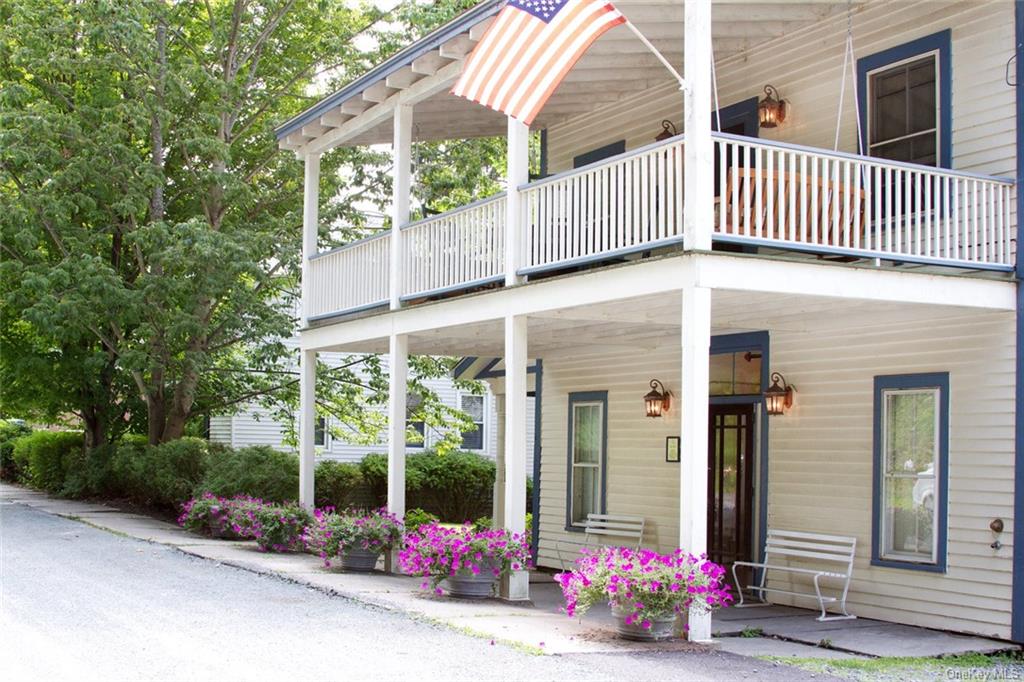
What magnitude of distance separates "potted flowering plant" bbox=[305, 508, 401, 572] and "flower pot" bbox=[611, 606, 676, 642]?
5065 mm

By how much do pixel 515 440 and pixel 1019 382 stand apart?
4726 mm

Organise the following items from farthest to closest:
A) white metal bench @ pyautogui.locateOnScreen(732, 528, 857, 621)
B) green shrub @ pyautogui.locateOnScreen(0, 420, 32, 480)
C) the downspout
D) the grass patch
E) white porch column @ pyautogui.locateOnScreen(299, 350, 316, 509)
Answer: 1. green shrub @ pyautogui.locateOnScreen(0, 420, 32, 480)
2. white porch column @ pyautogui.locateOnScreen(299, 350, 316, 509)
3. the downspout
4. white metal bench @ pyautogui.locateOnScreen(732, 528, 857, 621)
5. the grass patch

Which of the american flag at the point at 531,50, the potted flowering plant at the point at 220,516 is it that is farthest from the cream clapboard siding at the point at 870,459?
the potted flowering plant at the point at 220,516

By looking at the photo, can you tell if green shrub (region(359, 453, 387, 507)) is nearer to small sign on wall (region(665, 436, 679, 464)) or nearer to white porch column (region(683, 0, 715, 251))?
small sign on wall (region(665, 436, 679, 464))

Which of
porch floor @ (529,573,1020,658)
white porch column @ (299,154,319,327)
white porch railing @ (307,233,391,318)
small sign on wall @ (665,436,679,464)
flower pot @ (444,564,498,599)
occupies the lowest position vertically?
porch floor @ (529,573,1020,658)

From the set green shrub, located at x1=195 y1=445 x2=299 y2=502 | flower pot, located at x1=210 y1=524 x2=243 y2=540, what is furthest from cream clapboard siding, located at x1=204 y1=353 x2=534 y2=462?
flower pot, located at x1=210 y1=524 x2=243 y2=540

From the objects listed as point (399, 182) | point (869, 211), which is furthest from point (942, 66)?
point (399, 182)

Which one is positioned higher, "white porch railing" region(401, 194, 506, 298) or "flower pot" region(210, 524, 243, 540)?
"white porch railing" region(401, 194, 506, 298)

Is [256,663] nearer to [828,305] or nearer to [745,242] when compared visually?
[745,242]

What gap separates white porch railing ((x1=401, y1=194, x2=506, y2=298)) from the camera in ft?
43.5

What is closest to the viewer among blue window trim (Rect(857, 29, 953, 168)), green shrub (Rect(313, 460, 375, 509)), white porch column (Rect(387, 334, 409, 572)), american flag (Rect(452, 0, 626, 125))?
american flag (Rect(452, 0, 626, 125))

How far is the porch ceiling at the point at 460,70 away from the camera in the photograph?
1308cm

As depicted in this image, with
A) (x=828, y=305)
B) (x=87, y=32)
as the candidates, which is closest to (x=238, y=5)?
(x=87, y=32)

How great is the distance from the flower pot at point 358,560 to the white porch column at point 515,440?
2.57 meters
